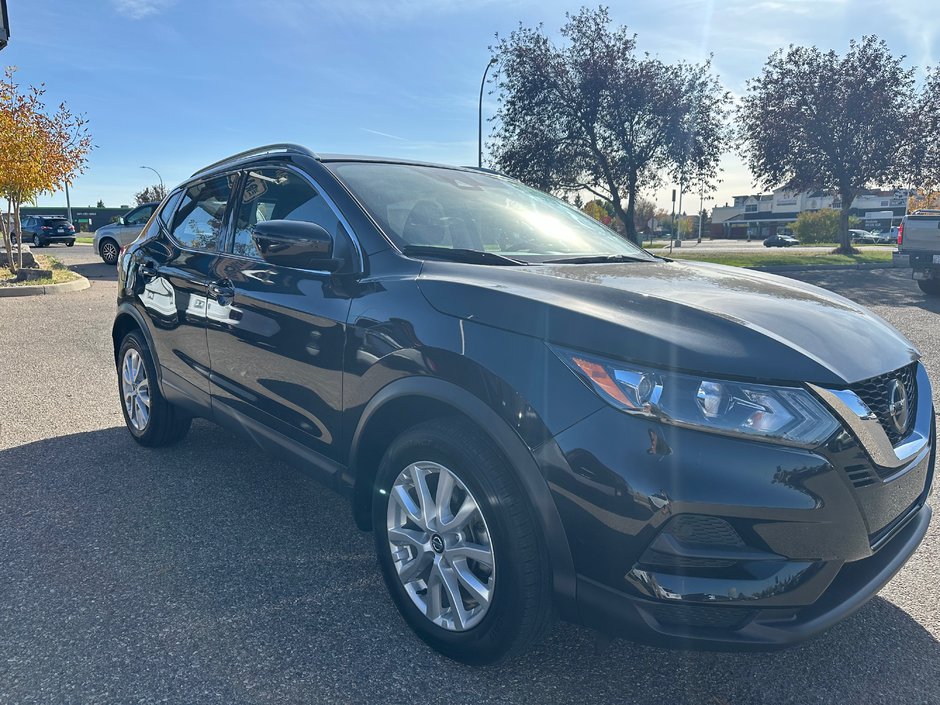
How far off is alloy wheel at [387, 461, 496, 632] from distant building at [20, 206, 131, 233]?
79.1 m

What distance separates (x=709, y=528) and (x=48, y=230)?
43.1 m

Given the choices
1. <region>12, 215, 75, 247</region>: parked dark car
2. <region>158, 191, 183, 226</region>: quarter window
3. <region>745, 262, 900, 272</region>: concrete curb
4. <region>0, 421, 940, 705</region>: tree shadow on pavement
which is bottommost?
<region>0, 421, 940, 705</region>: tree shadow on pavement

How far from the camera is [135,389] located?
177 inches

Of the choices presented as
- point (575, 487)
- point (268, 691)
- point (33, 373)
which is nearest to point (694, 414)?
point (575, 487)

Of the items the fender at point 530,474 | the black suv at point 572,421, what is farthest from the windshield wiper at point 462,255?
the fender at point 530,474

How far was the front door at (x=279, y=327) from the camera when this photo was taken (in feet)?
8.95

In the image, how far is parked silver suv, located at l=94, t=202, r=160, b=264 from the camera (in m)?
20.0

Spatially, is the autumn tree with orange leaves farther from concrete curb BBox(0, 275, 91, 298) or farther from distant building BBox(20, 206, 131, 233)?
distant building BBox(20, 206, 131, 233)

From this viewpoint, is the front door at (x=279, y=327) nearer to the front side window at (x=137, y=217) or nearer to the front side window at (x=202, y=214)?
the front side window at (x=202, y=214)

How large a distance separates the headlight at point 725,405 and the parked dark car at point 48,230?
4259cm

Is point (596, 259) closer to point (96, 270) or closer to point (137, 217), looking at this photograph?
point (96, 270)

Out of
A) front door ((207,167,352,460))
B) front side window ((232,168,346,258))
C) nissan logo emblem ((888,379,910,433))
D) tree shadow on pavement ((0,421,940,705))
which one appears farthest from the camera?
front side window ((232,168,346,258))

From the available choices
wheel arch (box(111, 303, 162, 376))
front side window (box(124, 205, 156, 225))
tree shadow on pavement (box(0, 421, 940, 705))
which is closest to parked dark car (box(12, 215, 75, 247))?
front side window (box(124, 205, 156, 225))

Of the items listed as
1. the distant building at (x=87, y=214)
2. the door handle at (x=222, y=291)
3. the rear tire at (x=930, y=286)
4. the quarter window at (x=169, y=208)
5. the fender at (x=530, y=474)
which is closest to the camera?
the fender at (x=530, y=474)
